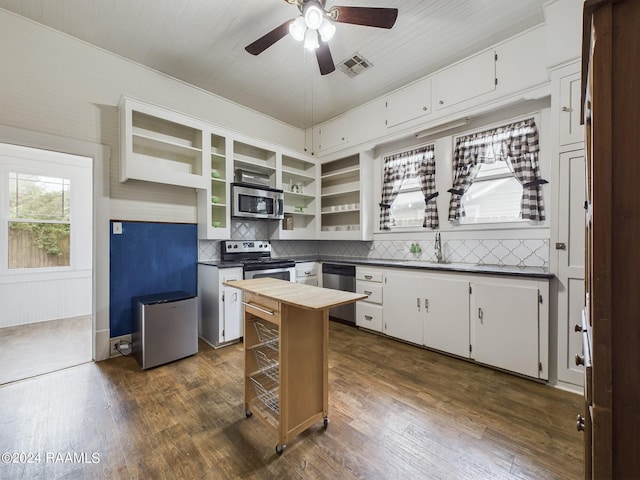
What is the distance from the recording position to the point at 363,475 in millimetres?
1384

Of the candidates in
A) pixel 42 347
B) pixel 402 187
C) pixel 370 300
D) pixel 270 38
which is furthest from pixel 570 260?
pixel 42 347

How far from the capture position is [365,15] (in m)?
1.92

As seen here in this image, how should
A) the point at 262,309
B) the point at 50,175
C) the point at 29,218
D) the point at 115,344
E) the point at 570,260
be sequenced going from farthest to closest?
the point at 50,175 → the point at 29,218 → the point at 115,344 → the point at 570,260 → the point at 262,309

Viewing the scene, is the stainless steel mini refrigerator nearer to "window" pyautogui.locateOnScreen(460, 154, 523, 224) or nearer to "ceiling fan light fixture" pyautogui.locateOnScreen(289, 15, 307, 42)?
"ceiling fan light fixture" pyautogui.locateOnScreen(289, 15, 307, 42)

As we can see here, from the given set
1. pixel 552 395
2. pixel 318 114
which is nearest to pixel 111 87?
pixel 318 114

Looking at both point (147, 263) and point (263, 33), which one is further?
point (147, 263)

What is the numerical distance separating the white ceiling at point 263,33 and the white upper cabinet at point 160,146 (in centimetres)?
62

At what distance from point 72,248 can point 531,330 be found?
613cm

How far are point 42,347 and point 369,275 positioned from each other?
3.82 metres

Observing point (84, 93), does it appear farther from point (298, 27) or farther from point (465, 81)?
→ point (465, 81)

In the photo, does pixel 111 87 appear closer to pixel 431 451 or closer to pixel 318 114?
pixel 318 114

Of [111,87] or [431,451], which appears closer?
[431,451]

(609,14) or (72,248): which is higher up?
(609,14)

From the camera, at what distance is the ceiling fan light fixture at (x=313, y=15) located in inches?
73.3
